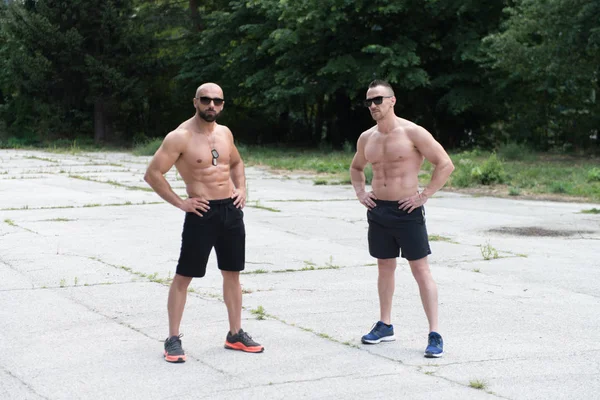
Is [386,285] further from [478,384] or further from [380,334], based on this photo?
[478,384]

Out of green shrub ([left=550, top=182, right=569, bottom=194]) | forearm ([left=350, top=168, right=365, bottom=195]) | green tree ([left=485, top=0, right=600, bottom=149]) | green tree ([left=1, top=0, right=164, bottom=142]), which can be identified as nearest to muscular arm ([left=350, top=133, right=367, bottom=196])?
forearm ([left=350, top=168, right=365, bottom=195])

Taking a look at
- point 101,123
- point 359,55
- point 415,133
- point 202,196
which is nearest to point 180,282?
point 202,196

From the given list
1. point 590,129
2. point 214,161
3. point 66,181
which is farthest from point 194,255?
point 590,129

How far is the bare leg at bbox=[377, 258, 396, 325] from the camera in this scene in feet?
22.9

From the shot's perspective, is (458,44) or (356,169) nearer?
(356,169)

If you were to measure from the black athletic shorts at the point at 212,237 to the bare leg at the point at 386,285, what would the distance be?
1077 mm

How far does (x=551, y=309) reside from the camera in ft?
26.7

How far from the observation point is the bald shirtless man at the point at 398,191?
6742 millimetres

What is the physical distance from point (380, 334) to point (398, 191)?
102 cm

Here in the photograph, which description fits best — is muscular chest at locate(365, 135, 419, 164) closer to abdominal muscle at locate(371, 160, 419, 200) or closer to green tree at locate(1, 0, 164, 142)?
abdominal muscle at locate(371, 160, 419, 200)

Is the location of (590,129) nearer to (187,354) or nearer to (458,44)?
(458,44)

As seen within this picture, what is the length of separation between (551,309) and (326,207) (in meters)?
8.96

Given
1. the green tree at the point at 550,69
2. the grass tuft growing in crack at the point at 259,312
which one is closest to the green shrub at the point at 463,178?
the green tree at the point at 550,69

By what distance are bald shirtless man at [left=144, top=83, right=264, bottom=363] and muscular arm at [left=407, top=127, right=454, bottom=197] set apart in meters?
1.27
